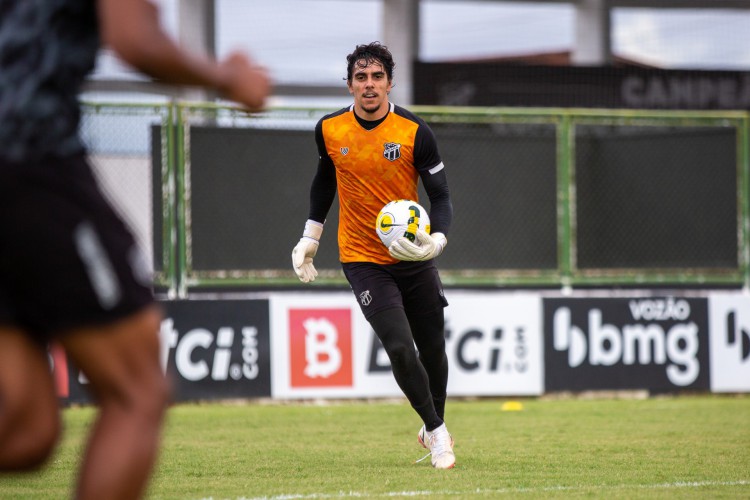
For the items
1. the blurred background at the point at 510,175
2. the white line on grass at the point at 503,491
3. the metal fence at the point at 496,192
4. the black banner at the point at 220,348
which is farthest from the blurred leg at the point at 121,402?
the metal fence at the point at 496,192

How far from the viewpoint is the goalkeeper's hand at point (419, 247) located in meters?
6.84

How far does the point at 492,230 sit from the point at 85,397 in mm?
4285

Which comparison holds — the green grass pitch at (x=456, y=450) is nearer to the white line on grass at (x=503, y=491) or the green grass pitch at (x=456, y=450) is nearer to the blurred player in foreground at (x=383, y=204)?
the white line on grass at (x=503, y=491)

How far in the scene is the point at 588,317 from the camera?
39.9 feet

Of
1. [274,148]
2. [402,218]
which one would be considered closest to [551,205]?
[274,148]

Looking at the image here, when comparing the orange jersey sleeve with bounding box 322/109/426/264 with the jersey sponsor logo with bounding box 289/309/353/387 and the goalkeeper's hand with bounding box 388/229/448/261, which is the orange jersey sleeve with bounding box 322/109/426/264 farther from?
the jersey sponsor logo with bounding box 289/309/353/387

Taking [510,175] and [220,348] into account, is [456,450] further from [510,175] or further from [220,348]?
[510,175]

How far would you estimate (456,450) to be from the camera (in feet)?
25.9

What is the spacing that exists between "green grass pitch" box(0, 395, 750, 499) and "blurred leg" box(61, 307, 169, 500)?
2756mm

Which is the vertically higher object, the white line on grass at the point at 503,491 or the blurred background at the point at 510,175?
the blurred background at the point at 510,175

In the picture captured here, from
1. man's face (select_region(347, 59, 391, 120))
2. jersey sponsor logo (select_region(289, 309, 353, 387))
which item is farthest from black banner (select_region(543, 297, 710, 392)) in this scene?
man's face (select_region(347, 59, 391, 120))

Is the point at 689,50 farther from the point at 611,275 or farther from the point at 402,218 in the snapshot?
the point at 402,218

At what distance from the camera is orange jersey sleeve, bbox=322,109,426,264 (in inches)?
280

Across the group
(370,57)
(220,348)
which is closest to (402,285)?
(370,57)
